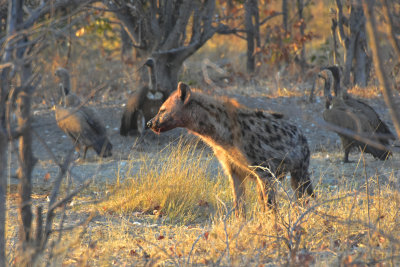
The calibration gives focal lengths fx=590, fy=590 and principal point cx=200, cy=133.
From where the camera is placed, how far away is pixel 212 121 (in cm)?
468

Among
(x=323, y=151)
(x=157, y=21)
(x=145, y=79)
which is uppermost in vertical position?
(x=157, y=21)

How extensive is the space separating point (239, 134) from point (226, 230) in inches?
50.5

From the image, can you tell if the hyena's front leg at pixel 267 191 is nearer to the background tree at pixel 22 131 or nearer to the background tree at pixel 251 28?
the background tree at pixel 22 131

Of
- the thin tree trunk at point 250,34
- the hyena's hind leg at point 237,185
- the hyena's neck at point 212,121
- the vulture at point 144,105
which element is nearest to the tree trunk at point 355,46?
the thin tree trunk at point 250,34

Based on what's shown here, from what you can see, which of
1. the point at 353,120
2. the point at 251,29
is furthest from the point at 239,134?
the point at 251,29

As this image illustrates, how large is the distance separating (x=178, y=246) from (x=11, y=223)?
1651mm

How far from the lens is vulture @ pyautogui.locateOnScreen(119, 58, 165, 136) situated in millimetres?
9750

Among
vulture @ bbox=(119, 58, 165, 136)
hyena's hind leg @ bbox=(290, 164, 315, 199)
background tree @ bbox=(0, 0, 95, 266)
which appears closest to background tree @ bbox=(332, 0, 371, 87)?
vulture @ bbox=(119, 58, 165, 136)

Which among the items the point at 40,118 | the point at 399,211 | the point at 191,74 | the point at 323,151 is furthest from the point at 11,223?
the point at 191,74

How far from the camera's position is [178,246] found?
14.0ft

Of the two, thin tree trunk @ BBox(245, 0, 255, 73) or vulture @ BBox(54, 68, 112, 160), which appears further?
thin tree trunk @ BBox(245, 0, 255, 73)

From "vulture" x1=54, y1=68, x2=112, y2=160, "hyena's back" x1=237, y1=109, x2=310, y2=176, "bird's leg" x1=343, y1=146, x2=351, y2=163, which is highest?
"hyena's back" x1=237, y1=109, x2=310, y2=176

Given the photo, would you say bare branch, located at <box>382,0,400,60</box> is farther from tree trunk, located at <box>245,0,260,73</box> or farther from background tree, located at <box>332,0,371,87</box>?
tree trunk, located at <box>245,0,260,73</box>

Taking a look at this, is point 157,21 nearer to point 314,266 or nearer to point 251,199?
point 251,199
